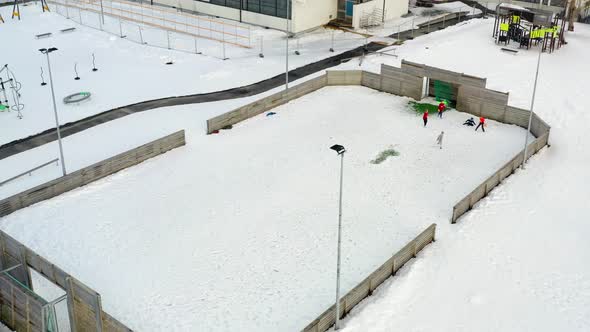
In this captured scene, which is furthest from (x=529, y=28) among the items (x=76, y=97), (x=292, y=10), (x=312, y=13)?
(x=76, y=97)

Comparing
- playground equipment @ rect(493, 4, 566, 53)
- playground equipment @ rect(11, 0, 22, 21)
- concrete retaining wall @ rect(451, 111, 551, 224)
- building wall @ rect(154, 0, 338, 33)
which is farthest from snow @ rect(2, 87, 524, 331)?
playground equipment @ rect(11, 0, 22, 21)

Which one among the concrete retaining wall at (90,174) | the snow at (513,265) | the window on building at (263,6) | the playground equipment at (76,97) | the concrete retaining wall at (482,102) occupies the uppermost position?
the window on building at (263,6)

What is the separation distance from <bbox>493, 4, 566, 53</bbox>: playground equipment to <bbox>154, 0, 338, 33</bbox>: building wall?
16554 mm

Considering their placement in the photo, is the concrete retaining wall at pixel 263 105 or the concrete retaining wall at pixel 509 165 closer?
the concrete retaining wall at pixel 509 165

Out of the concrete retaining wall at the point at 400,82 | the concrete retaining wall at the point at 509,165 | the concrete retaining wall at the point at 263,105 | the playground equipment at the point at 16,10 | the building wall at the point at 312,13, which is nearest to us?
the concrete retaining wall at the point at 509,165

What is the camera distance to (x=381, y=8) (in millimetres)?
67875

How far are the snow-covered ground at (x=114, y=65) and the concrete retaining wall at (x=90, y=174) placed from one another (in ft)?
28.3

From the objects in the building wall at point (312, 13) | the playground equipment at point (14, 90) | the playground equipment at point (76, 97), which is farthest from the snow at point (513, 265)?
the playground equipment at point (14, 90)

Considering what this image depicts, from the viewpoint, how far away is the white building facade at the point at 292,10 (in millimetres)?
63312

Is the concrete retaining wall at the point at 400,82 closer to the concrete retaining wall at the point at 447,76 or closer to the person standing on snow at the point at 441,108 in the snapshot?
the concrete retaining wall at the point at 447,76

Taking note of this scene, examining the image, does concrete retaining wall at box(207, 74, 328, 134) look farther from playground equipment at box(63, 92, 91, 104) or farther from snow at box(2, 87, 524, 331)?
playground equipment at box(63, 92, 91, 104)

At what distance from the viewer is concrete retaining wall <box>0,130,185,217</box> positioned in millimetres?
34281

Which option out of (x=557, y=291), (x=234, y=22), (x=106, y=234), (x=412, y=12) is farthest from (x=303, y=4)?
(x=557, y=291)

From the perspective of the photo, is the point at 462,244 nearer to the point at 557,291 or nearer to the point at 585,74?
the point at 557,291
